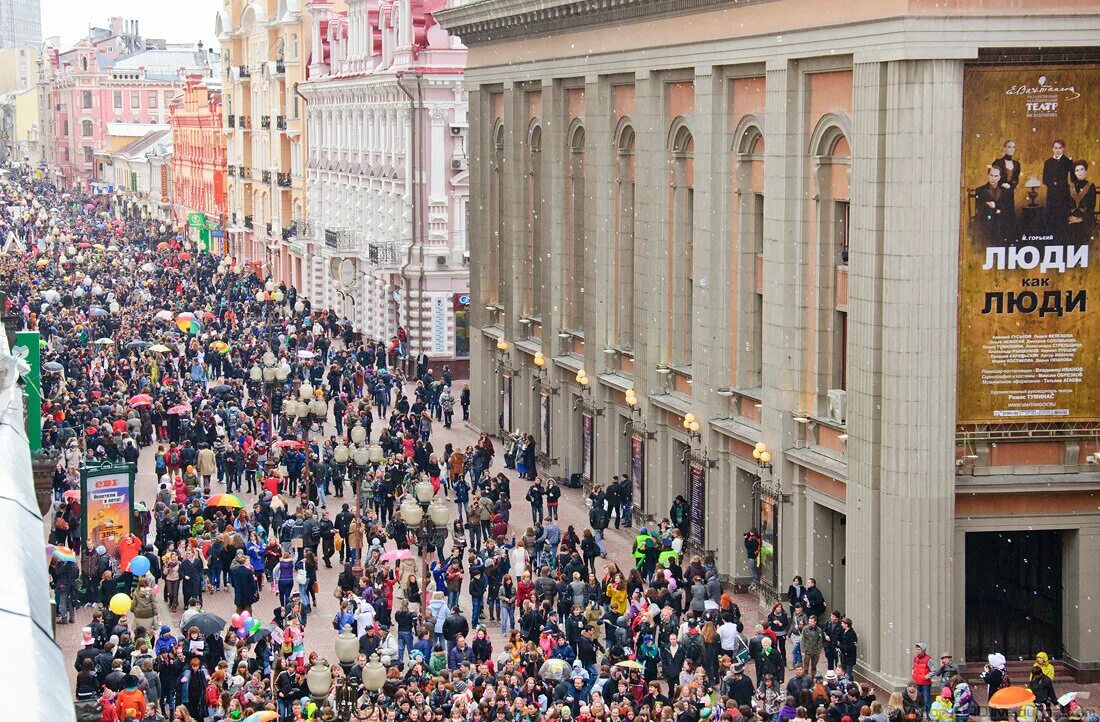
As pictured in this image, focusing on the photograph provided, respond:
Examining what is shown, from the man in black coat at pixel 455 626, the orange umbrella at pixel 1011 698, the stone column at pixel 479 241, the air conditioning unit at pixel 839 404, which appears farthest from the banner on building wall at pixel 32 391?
the orange umbrella at pixel 1011 698

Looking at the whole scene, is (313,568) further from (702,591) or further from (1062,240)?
(1062,240)

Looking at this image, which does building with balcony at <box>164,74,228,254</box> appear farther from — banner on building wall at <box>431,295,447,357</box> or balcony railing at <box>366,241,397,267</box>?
banner on building wall at <box>431,295,447,357</box>

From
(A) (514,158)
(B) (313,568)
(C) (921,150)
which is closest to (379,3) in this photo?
(A) (514,158)

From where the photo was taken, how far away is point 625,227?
1623 inches

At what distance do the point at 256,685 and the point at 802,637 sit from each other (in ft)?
27.6

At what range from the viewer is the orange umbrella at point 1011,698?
23.5 metres

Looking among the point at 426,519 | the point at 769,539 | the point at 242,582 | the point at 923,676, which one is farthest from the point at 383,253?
the point at 923,676

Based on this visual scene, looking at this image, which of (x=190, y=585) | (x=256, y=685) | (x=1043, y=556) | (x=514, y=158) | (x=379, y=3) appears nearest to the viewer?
(x=256, y=685)

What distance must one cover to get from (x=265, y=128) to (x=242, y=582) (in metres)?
63.6

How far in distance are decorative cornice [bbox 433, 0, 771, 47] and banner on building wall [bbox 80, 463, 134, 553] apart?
13.8 metres

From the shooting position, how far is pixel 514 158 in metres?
49.5

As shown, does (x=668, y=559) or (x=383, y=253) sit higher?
(x=383, y=253)

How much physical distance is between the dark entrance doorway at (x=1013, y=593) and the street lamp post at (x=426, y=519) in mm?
8560

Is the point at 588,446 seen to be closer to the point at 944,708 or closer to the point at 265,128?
the point at 944,708
